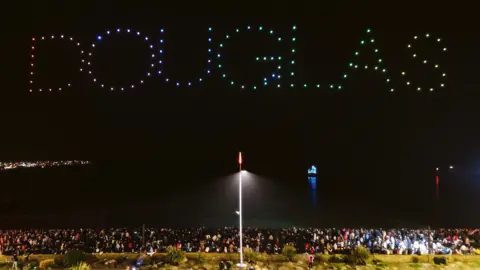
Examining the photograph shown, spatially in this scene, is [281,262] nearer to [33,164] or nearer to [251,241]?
[251,241]

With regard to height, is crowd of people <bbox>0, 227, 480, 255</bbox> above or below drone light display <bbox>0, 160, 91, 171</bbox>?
below

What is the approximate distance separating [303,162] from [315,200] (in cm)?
2522

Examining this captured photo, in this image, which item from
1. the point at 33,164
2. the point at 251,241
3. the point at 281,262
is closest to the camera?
the point at 281,262

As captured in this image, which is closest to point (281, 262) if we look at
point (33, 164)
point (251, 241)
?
point (251, 241)

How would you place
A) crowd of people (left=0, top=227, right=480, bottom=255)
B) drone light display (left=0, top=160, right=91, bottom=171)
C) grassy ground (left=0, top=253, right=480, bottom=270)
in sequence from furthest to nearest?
drone light display (left=0, top=160, right=91, bottom=171)
crowd of people (left=0, top=227, right=480, bottom=255)
grassy ground (left=0, top=253, right=480, bottom=270)

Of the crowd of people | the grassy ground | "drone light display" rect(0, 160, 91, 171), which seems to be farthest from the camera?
"drone light display" rect(0, 160, 91, 171)

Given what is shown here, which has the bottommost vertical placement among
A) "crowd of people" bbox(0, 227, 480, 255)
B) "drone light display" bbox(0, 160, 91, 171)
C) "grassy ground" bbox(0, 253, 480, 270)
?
"crowd of people" bbox(0, 227, 480, 255)

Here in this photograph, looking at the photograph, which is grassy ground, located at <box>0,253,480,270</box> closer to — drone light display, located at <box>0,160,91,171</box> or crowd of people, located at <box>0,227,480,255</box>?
crowd of people, located at <box>0,227,480,255</box>

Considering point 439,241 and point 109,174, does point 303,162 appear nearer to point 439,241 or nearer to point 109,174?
point 109,174

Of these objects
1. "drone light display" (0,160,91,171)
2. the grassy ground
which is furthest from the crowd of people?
"drone light display" (0,160,91,171)

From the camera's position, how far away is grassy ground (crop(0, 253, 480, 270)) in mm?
6730

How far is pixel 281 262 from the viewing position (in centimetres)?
714

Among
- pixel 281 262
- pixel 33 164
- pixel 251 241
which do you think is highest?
pixel 33 164

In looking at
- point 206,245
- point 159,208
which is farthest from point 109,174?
point 206,245
